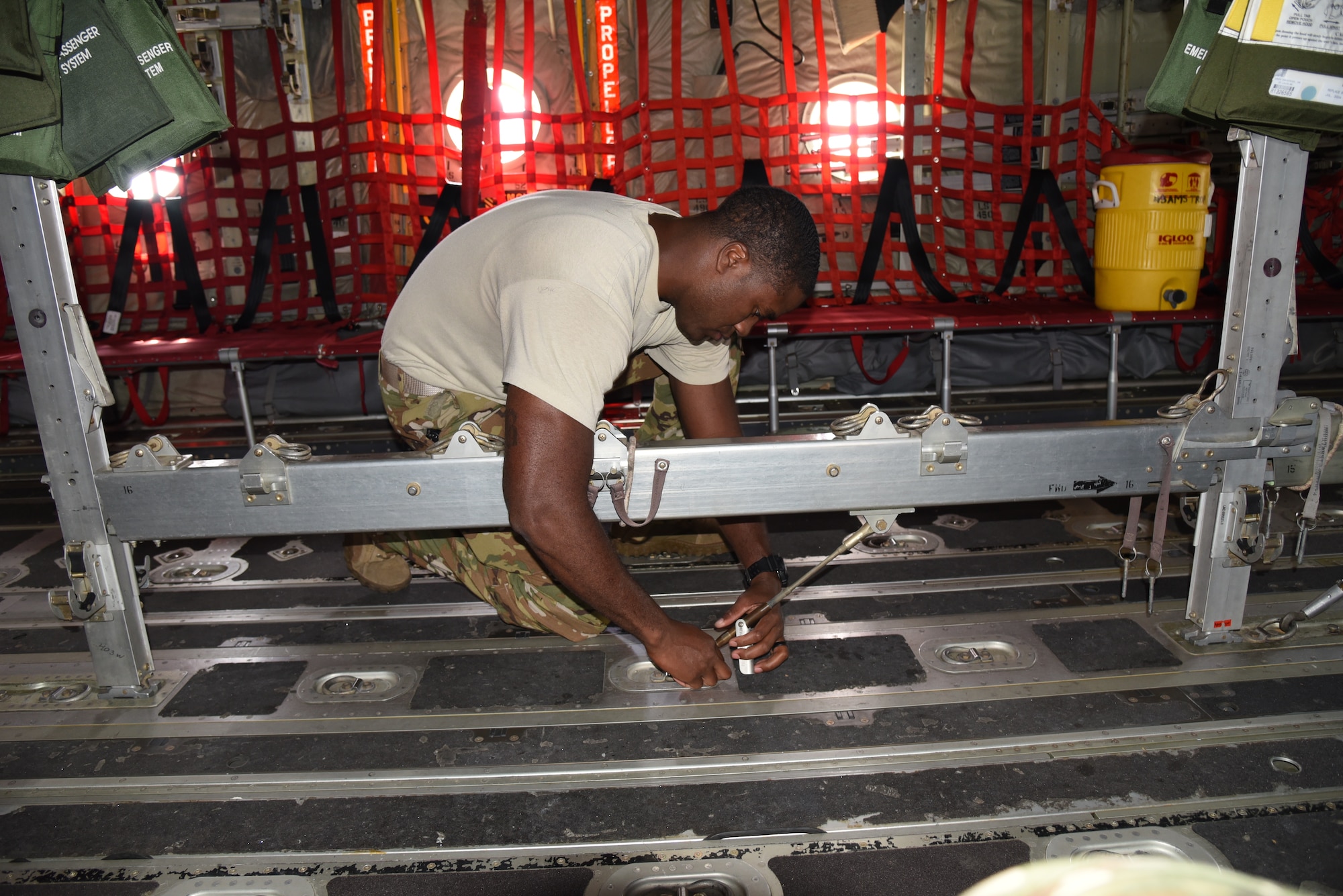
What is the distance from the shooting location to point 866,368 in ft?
18.3

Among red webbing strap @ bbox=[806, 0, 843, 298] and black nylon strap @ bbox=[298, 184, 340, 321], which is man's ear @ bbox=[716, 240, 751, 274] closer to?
red webbing strap @ bbox=[806, 0, 843, 298]

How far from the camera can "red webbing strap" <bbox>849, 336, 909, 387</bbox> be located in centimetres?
527

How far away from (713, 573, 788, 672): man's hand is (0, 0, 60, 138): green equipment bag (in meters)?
1.98

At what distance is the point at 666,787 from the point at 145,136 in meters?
1.99

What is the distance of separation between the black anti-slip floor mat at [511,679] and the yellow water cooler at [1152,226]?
395cm

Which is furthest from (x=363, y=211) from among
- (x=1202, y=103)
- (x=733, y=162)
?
(x=1202, y=103)

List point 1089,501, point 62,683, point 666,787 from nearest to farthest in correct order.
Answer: point 666,787 → point 62,683 → point 1089,501

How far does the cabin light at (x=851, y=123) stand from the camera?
19.3 ft

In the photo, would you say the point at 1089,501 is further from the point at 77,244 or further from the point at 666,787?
the point at 77,244

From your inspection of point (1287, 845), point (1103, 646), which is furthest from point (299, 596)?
point (1287, 845)

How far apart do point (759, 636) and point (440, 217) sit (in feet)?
13.5

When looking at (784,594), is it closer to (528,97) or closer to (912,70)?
(528,97)

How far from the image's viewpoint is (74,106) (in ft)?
6.30

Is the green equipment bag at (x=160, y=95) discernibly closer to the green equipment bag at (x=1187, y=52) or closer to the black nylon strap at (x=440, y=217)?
the green equipment bag at (x=1187, y=52)
